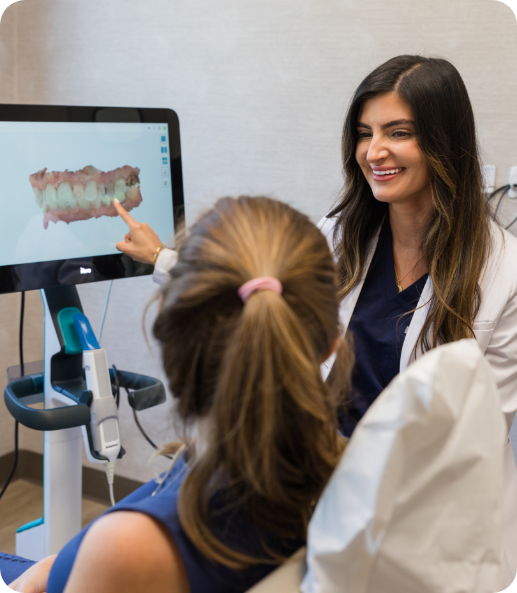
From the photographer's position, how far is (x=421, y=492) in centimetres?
53

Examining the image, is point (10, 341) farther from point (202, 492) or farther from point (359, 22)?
point (202, 492)

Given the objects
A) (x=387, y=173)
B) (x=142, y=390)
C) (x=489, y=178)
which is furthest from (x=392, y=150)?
(x=142, y=390)

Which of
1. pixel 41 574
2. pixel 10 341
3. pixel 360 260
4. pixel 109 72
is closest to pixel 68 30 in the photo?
pixel 109 72

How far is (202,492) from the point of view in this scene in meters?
0.60

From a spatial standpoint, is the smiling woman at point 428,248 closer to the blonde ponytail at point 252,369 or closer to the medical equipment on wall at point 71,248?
the medical equipment on wall at point 71,248

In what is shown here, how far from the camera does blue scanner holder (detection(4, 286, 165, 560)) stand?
49.7 inches

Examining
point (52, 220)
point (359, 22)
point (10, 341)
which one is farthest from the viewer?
point (10, 341)

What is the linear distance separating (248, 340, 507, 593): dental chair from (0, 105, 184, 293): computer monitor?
86cm

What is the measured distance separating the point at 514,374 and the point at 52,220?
102 centimetres

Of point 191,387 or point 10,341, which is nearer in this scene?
point 191,387

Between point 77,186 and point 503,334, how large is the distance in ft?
3.13

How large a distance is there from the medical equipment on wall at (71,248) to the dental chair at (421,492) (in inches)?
29.9

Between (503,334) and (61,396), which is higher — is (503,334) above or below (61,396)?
above

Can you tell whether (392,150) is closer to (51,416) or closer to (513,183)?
(513,183)
